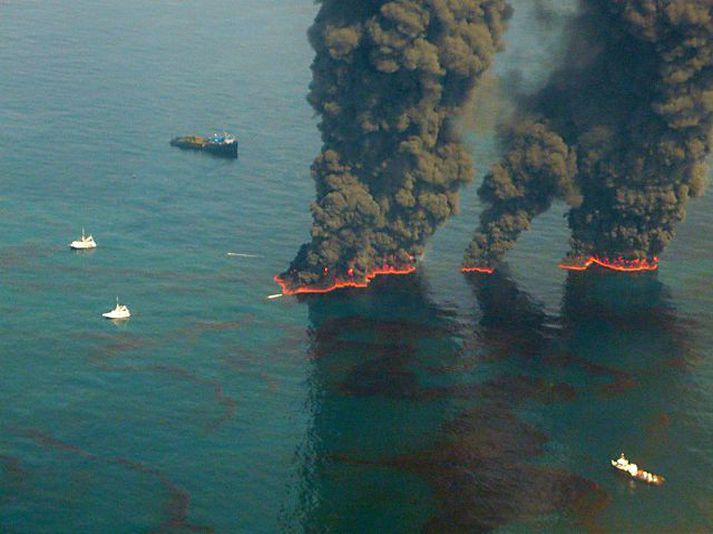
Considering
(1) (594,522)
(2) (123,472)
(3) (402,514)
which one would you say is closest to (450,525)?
(3) (402,514)

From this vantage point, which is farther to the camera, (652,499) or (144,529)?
(652,499)

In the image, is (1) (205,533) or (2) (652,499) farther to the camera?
(2) (652,499)

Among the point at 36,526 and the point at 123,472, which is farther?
the point at 123,472

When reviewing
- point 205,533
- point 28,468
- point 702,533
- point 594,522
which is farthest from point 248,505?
point 702,533

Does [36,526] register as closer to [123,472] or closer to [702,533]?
[123,472]

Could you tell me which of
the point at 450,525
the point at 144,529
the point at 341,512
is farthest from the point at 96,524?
the point at 450,525

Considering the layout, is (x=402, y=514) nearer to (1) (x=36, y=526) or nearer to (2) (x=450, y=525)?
(2) (x=450, y=525)

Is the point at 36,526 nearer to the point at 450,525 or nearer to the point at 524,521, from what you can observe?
the point at 450,525
